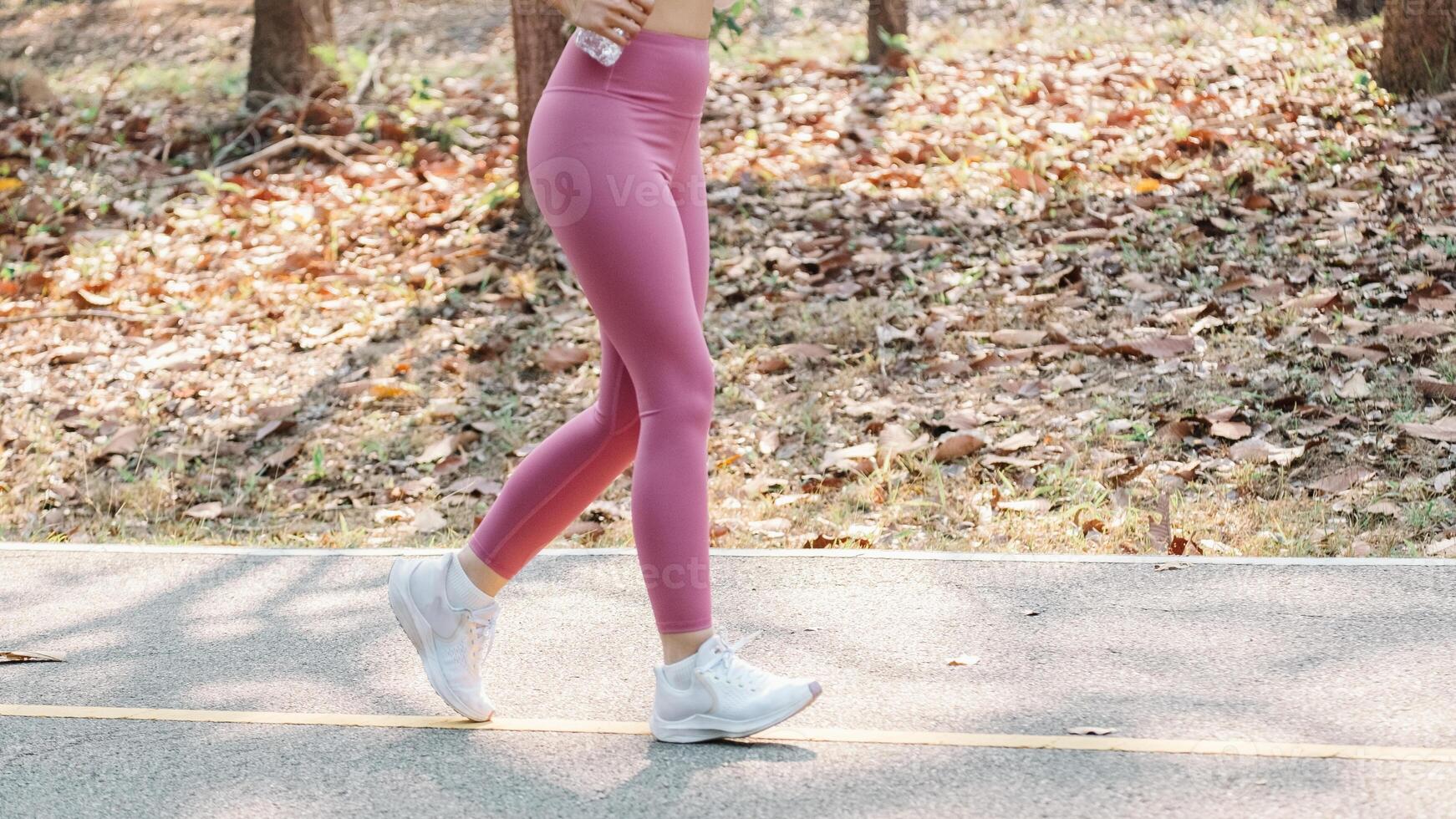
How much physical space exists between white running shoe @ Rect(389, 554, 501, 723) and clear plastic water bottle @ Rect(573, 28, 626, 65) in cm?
101

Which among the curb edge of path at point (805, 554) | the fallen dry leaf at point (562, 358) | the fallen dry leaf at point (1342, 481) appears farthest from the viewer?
the fallen dry leaf at point (562, 358)

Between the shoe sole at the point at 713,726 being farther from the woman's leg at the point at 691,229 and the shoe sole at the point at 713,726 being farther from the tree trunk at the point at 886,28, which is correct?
the tree trunk at the point at 886,28

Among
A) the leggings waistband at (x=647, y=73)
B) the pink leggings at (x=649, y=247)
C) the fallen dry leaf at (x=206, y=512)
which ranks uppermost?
the leggings waistband at (x=647, y=73)

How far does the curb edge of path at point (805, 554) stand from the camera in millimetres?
3568

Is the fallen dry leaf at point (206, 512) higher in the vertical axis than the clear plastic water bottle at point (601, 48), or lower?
A: lower

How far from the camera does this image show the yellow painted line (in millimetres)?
2561

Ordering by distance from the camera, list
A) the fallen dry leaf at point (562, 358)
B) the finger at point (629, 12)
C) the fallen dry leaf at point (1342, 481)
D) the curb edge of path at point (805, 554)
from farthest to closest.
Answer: the fallen dry leaf at point (562, 358)
the fallen dry leaf at point (1342, 481)
the curb edge of path at point (805, 554)
the finger at point (629, 12)

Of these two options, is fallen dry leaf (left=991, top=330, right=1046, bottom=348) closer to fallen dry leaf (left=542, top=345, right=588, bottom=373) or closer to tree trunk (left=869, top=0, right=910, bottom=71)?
fallen dry leaf (left=542, top=345, right=588, bottom=373)

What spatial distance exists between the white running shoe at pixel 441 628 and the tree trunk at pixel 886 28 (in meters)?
7.30

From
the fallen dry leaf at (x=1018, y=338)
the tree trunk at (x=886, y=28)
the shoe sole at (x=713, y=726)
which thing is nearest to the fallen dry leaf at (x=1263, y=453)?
the fallen dry leaf at (x=1018, y=338)

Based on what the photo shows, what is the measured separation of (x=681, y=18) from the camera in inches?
101

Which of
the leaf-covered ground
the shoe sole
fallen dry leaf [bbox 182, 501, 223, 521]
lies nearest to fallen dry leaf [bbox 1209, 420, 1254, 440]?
the leaf-covered ground

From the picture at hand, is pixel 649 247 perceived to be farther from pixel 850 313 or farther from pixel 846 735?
pixel 850 313

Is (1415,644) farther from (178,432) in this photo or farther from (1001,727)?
(178,432)
